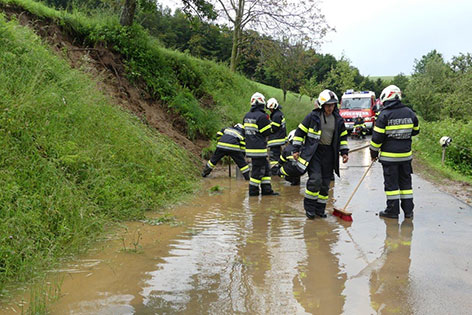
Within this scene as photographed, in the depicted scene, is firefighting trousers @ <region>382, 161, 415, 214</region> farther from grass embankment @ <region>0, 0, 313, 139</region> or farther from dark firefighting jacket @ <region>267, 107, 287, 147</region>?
grass embankment @ <region>0, 0, 313, 139</region>

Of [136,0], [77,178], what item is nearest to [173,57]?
[136,0]

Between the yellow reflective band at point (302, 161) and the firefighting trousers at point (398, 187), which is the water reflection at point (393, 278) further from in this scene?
the yellow reflective band at point (302, 161)

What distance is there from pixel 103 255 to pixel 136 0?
30.1ft

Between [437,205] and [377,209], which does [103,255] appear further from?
Answer: [437,205]

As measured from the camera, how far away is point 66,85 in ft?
24.4

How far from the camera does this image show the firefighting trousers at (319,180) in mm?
6492

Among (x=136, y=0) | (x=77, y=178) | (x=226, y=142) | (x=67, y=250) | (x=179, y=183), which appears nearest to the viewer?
(x=67, y=250)

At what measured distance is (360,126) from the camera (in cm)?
2094

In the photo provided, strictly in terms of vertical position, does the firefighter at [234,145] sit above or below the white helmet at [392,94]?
below

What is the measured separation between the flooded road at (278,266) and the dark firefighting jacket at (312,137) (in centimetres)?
99

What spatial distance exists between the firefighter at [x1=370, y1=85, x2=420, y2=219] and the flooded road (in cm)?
35

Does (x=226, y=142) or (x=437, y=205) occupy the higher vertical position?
(x=226, y=142)

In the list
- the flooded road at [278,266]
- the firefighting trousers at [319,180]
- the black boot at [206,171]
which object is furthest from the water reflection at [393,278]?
the black boot at [206,171]

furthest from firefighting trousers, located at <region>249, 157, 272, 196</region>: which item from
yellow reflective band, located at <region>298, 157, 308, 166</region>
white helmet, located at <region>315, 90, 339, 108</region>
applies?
white helmet, located at <region>315, 90, 339, 108</region>
